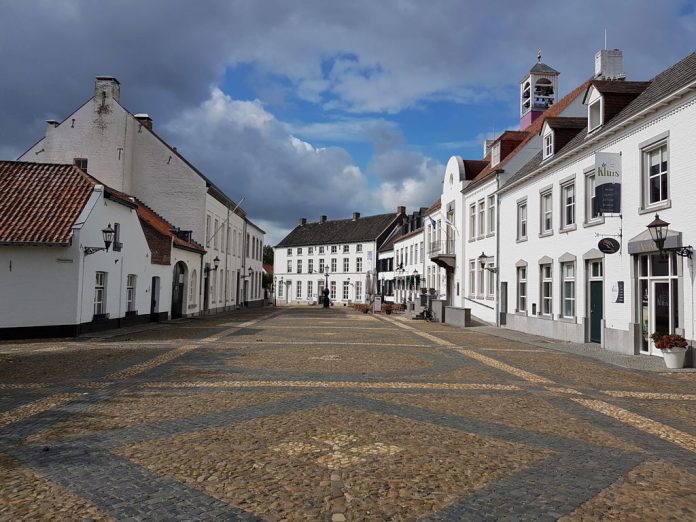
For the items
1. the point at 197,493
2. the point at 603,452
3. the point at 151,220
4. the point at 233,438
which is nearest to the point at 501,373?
the point at 603,452

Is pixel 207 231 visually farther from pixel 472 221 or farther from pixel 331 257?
pixel 331 257

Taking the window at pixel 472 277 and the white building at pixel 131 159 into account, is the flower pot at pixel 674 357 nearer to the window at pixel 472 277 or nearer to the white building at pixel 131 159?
the window at pixel 472 277

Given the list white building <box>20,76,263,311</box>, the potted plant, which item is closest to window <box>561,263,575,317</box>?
the potted plant

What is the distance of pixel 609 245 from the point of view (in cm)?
1557

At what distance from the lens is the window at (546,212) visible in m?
21.2

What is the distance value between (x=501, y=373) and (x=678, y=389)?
3.13 meters

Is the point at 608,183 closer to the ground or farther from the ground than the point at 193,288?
farther from the ground

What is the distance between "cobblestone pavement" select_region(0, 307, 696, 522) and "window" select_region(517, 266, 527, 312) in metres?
12.0

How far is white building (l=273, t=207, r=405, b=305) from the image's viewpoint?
66.9 metres

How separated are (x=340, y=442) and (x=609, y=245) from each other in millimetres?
12499

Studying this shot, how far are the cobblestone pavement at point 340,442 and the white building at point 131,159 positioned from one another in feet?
72.2

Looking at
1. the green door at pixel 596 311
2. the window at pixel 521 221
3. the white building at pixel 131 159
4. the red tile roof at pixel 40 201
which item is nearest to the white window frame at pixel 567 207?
the green door at pixel 596 311

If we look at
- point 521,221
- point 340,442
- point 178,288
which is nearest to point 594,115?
point 521,221

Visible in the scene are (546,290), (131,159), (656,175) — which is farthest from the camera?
(131,159)
